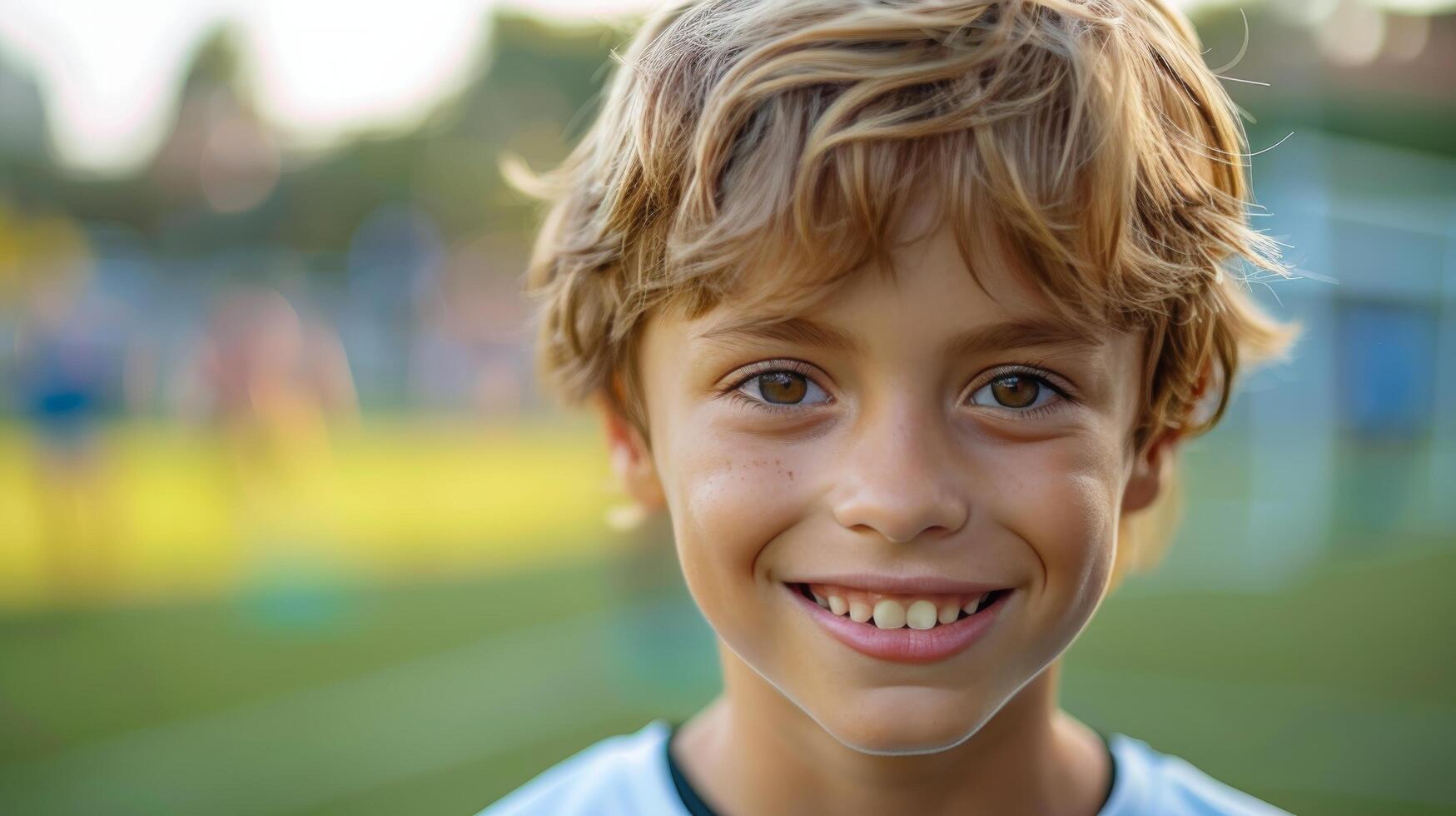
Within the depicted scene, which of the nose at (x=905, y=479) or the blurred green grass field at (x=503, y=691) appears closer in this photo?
the nose at (x=905, y=479)

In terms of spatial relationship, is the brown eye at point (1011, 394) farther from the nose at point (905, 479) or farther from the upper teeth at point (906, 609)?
the upper teeth at point (906, 609)

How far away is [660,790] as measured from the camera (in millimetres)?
1646

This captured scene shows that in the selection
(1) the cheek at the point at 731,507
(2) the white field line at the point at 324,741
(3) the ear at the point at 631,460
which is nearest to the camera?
(1) the cheek at the point at 731,507

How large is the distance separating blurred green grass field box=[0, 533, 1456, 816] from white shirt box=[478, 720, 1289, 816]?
2625 millimetres

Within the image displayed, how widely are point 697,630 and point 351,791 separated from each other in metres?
2.47

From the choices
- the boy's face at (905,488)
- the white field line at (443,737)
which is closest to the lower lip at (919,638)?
the boy's face at (905,488)

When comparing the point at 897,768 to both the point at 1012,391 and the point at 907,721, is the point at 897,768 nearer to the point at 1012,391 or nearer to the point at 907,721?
the point at 907,721

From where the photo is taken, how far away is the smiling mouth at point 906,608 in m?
1.31

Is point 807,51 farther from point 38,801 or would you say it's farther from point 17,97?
point 17,97

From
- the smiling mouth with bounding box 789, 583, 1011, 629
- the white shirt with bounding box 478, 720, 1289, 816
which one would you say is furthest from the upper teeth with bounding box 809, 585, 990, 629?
the white shirt with bounding box 478, 720, 1289, 816

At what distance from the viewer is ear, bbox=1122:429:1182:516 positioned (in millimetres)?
1558

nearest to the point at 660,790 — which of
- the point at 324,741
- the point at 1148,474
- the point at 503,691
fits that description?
the point at 1148,474

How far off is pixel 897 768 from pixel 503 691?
4.37 metres

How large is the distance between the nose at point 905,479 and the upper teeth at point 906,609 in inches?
3.5
